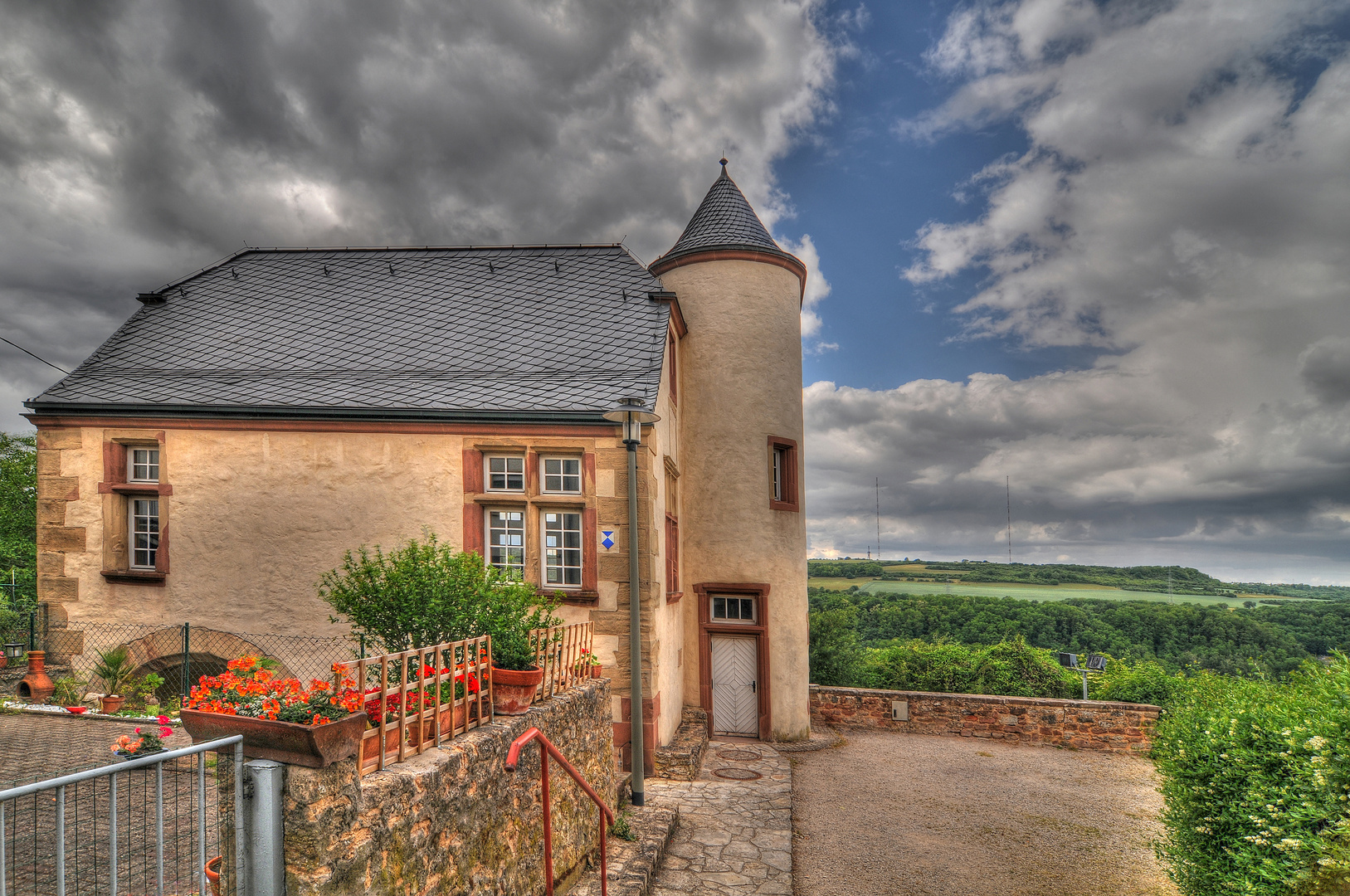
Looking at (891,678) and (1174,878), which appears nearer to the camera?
(1174,878)

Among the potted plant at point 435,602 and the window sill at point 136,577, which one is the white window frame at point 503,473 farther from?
the window sill at point 136,577

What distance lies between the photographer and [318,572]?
10570mm

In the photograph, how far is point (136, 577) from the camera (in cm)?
1079

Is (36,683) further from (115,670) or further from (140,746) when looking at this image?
(140,746)

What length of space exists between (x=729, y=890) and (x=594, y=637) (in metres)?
4.00

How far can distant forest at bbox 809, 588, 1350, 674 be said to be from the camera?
33375mm

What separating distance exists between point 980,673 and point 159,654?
18.2m

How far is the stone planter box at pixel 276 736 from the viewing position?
3287mm

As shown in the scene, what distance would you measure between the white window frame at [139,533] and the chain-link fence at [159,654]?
94 cm

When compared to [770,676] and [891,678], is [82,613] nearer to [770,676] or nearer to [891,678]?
[770,676]

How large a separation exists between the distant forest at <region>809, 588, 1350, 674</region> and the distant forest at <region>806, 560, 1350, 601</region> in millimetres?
34538

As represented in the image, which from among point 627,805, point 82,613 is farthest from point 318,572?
point 627,805

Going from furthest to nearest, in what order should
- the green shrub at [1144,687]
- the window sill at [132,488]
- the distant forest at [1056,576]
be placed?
the distant forest at [1056,576]
the green shrub at [1144,687]
the window sill at [132,488]

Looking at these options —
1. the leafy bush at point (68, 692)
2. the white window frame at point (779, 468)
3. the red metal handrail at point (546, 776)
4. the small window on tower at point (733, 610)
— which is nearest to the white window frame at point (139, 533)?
the leafy bush at point (68, 692)
